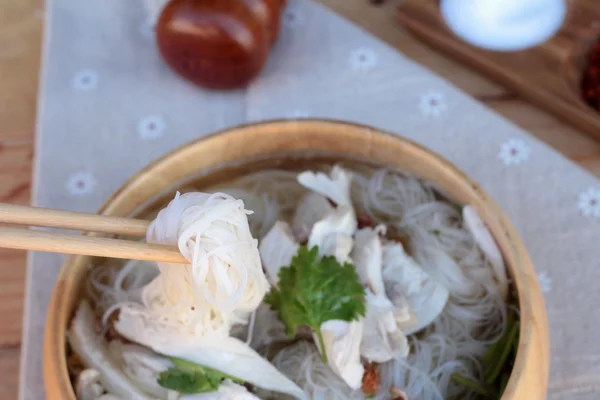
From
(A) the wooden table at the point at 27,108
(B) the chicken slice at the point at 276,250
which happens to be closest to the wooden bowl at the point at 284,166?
(B) the chicken slice at the point at 276,250

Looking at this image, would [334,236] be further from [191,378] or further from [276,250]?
[191,378]

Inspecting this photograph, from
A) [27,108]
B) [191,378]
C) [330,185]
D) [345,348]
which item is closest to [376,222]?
[330,185]

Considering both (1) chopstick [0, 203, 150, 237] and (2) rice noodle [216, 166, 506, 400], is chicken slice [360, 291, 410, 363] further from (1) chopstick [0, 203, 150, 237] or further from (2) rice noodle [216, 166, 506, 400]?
(1) chopstick [0, 203, 150, 237]

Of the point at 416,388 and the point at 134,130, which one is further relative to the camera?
the point at 134,130

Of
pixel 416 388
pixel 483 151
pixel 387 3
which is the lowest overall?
pixel 416 388

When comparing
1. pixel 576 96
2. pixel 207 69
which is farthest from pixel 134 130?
pixel 576 96

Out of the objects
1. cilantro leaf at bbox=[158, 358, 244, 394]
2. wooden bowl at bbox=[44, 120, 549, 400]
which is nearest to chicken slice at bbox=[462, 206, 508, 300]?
wooden bowl at bbox=[44, 120, 549, 400]

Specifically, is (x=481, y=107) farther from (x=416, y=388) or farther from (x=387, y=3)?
(x=416, y=388)
